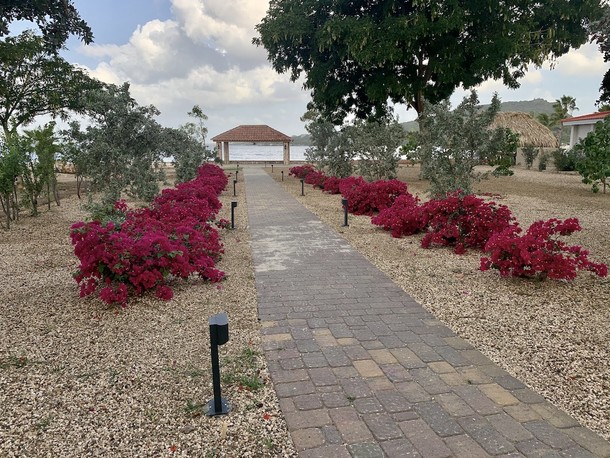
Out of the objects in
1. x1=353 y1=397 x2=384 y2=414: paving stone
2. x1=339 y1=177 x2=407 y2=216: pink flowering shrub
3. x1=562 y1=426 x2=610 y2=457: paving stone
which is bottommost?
x1=562 y1=426 x2=610 y2=457: paving stone

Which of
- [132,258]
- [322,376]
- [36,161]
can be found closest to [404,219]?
[132,258]

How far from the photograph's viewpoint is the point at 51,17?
553 cm

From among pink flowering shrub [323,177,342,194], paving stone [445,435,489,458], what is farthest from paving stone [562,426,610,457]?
pink flowering shrub [323,177,342,194]

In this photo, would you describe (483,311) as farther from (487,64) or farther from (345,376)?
(487,64)

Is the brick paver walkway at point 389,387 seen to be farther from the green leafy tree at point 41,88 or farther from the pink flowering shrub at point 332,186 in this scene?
the green leafy tree at point 41,88

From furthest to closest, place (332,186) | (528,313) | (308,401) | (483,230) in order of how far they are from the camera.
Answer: (332,186) → (483,230) → (528,313) → (308,401)

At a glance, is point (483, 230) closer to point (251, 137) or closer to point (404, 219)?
point (404, 219)

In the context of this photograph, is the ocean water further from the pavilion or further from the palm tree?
the palm tree

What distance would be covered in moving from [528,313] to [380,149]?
12.0 metres

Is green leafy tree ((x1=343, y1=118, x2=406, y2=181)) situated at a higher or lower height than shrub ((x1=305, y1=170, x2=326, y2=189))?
higher

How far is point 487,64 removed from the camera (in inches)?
685

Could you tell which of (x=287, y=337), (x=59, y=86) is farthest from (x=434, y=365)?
(x=59, y=86)

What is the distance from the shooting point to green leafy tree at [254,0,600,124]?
17078mm

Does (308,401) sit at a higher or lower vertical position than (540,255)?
lower
